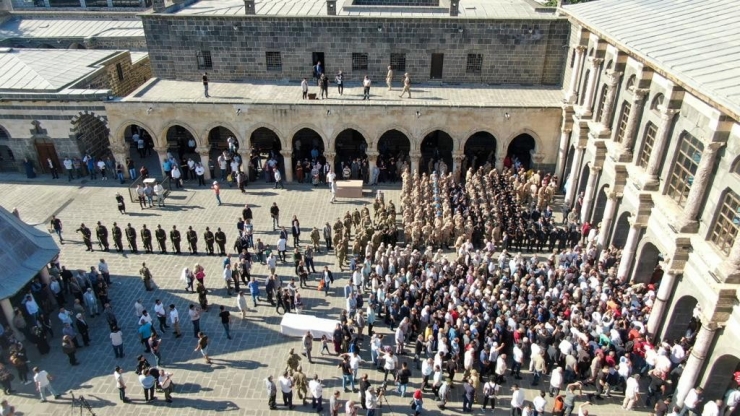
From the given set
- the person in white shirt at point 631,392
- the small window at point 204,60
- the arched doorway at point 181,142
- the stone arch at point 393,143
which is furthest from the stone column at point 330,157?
the person in white shirt at point 631,392

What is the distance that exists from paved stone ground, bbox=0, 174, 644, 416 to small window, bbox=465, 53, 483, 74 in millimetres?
7991

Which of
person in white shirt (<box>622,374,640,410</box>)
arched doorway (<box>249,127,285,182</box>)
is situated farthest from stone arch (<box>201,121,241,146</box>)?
person in white shirt (<box>622,374,640,410</box>)

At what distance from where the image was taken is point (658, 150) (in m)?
17.9

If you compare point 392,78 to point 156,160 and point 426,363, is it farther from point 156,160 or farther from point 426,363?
point 426,363

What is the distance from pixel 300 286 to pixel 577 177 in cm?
1336

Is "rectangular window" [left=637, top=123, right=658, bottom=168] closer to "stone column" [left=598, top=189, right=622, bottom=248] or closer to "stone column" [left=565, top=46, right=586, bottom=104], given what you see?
"stone column" [left=598, top=189, right=622, bottom=248]

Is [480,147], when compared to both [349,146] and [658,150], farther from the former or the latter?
[658,150]

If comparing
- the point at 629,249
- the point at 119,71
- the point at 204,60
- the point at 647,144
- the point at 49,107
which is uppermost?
the point at 647,144

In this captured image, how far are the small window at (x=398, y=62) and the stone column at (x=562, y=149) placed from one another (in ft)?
29.6

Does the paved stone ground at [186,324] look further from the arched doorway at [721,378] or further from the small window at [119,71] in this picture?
the small window at [119,71]

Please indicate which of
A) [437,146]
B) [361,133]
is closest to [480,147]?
[437,146]

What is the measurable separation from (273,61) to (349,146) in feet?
20.3

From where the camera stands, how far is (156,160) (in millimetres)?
31234

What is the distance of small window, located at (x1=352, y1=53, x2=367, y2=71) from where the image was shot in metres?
29.8
